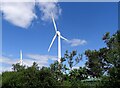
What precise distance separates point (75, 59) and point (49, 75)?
35.5ft

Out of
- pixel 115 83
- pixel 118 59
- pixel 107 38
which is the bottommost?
pixel 115 83

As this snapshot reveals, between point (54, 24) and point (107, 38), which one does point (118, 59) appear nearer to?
point (54, 24)

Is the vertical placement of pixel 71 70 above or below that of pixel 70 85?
above

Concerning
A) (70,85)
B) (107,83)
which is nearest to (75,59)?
(70,85)

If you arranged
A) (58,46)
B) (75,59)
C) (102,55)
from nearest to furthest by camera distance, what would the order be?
(58,46), (75,59), (102,55)

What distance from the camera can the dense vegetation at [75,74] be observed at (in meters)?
16.2

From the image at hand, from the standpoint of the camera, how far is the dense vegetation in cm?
1616

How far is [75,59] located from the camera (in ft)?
99.5

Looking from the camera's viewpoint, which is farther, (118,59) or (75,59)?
(75,59)

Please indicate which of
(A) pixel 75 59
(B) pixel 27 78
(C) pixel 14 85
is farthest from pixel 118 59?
(A) pixel 75 59

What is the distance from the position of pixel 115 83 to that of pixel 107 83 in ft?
2.13

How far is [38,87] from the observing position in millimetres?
19625

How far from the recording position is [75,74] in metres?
27.8

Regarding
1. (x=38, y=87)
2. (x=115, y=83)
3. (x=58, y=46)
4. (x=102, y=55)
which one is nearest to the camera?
(x=115, y=83)
